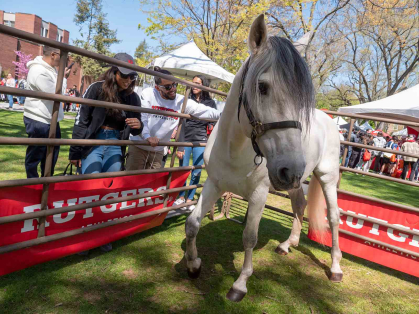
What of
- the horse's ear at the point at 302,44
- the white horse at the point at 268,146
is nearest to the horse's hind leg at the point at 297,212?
the white horse at the point at 268,146

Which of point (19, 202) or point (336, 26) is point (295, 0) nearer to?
point (336, 26)

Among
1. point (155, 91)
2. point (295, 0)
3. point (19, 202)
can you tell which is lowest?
point (19, 202)

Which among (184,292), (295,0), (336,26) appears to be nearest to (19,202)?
(184,292)

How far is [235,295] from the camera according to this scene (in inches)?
100

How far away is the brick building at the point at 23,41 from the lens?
104 feet

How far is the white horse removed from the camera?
5.53 feet

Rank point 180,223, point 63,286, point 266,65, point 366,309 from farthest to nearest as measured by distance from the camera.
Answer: point 180,223 → point 366,309 → point 63,286 → point 266,65

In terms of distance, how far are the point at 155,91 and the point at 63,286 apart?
245cm

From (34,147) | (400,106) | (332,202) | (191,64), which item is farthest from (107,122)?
(400,106)

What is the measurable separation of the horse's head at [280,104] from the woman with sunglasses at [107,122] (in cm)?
159

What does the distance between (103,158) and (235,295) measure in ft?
6.24

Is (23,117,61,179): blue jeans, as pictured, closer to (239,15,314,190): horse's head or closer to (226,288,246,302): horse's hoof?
(226,288,246,302): horse's hoof

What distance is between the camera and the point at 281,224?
492 cm

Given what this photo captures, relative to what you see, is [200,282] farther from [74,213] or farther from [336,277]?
[336,277]
